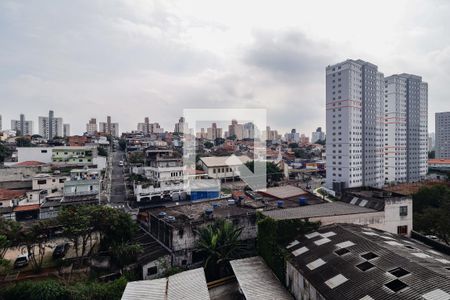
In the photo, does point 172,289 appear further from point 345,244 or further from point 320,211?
point 320,211

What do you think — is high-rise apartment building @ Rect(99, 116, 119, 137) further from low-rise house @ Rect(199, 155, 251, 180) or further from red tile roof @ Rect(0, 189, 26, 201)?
red tile roof @ Rect(0, 189, 26, 201)

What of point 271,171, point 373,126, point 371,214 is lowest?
point 371,214

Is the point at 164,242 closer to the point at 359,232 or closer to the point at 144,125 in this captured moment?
the point at 359,232

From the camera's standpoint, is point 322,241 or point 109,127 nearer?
point 322,241

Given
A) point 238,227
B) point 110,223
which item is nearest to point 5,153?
point 110,223

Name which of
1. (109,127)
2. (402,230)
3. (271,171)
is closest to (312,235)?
(402,230)

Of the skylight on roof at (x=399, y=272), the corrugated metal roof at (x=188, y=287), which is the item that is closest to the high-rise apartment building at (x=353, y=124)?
the skylight on roof at (x=399, y=272)

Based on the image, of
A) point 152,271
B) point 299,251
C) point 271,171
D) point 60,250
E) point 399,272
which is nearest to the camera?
point 399,272
